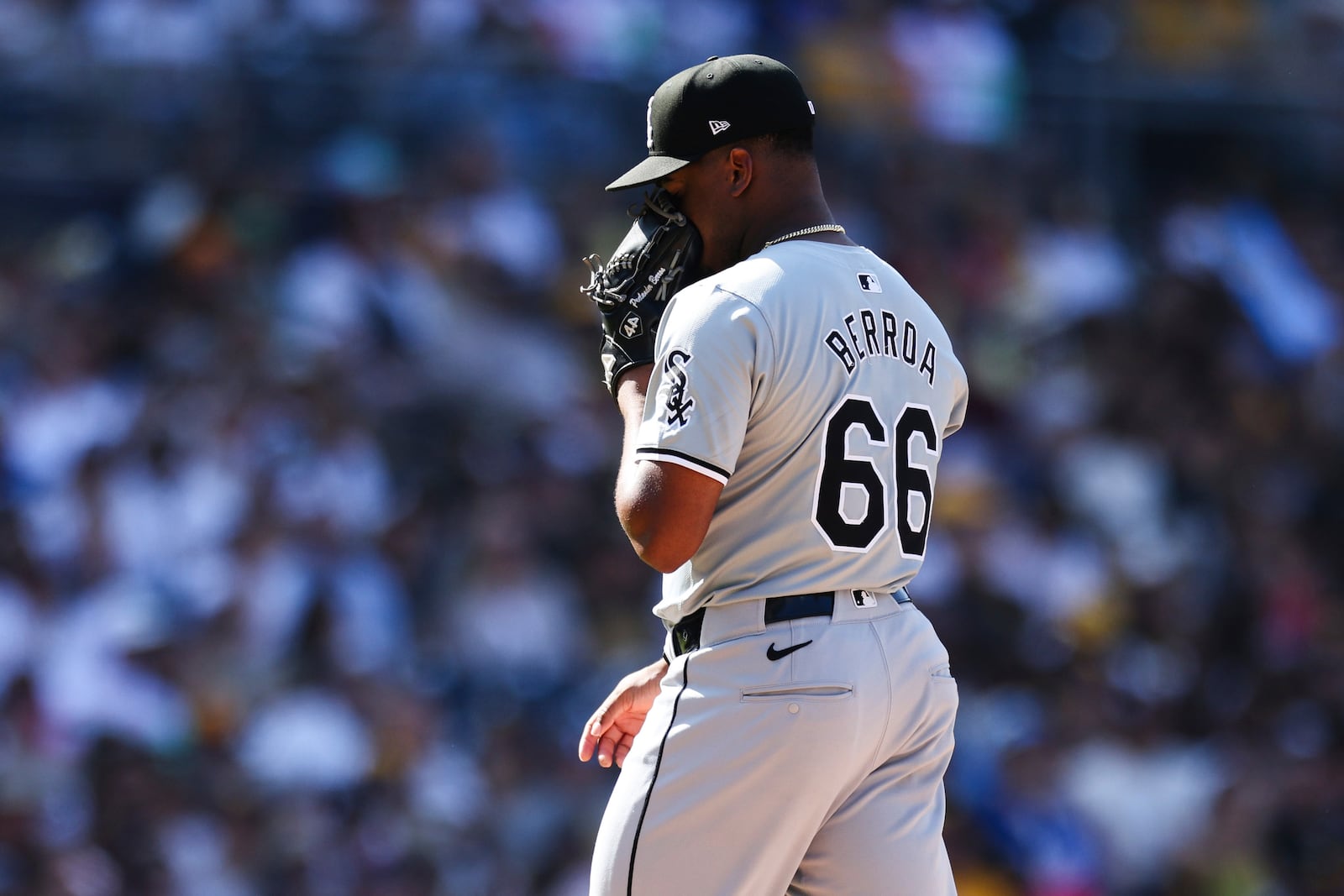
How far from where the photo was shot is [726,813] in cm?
281

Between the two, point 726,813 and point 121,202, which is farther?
point 121,202

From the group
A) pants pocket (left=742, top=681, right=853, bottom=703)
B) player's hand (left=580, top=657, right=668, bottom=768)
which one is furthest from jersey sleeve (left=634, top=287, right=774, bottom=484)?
player's hand (left=580, top=657, right=668, bottom=768)


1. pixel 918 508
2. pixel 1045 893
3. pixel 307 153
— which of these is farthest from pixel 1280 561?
pixel 918 508

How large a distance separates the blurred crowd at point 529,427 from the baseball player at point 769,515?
3.88 meters

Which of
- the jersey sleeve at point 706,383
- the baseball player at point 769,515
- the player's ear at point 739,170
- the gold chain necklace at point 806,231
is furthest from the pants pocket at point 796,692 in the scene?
the player's ear at point 739,170

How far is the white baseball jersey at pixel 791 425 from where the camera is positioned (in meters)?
2.80

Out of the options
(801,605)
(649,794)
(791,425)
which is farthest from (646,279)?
(649,794)

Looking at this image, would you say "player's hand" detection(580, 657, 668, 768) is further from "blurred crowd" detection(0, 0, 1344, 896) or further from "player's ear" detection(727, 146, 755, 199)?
"blurred crowd" detection(0, 0, 1344, 896)

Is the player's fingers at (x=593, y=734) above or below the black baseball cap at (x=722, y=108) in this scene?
below

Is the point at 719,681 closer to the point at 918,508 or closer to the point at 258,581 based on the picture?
the point at 918,508

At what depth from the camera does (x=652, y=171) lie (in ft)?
10.0

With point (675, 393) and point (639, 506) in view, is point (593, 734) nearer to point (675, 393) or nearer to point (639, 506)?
point (639, 506)

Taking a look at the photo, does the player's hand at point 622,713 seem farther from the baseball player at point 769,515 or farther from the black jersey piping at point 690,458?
the black jersey piping at point 690,458

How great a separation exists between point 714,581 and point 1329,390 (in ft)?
23.9
